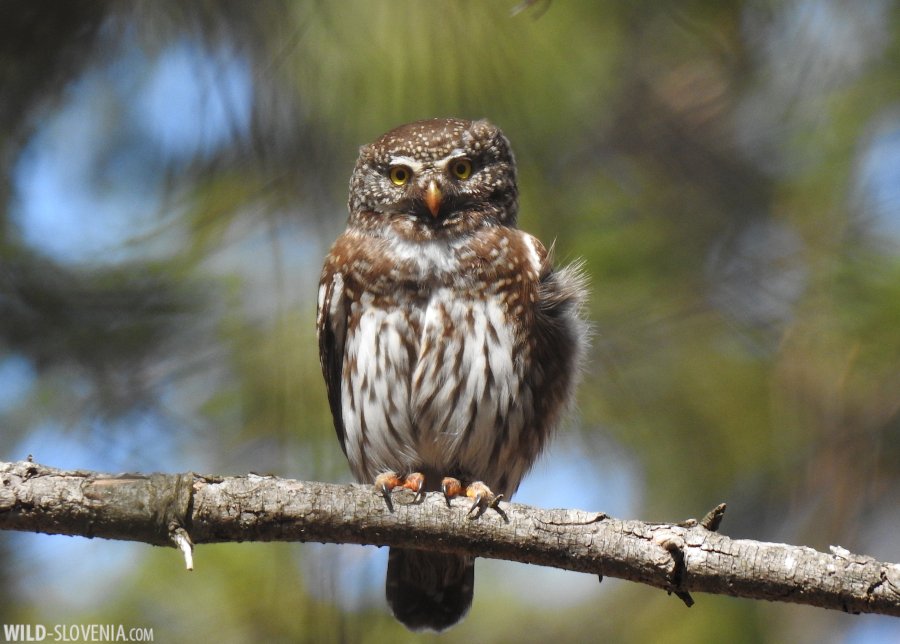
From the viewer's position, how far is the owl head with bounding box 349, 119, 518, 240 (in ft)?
11.5

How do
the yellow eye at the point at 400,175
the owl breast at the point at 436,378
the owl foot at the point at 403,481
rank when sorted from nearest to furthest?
the owl foot at the point at 403,481
the owl breast at the point at 436,378
the yellow eye at the point at 400,175

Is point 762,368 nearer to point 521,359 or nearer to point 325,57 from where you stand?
point 521,359

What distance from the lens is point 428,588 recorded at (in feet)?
12.0

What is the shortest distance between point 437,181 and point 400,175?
16 cm

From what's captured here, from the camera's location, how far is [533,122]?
3557mm

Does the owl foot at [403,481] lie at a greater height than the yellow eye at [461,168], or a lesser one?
lesser

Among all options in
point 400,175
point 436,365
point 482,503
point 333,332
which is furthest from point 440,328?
point 482,503

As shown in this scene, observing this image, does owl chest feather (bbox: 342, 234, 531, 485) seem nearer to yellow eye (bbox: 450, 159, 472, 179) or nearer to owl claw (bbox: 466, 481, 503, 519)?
yellow eye (bbox: 450, 159, 472, 179)

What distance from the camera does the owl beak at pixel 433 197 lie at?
11.5 feet

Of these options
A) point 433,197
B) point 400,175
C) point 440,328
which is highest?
point 400,175

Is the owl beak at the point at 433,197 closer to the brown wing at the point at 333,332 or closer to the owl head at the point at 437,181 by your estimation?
the owl head at the point at 437,181

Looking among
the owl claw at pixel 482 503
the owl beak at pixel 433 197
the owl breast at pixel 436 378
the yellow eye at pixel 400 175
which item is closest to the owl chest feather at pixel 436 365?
the owl breast at pixel 436 378

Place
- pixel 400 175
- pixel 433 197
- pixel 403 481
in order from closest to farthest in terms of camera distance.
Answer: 1. pixel 403 481
2. pixel 433 197
3. pixel 400 175

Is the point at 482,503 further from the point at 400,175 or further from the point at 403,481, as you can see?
the point at 400,175
